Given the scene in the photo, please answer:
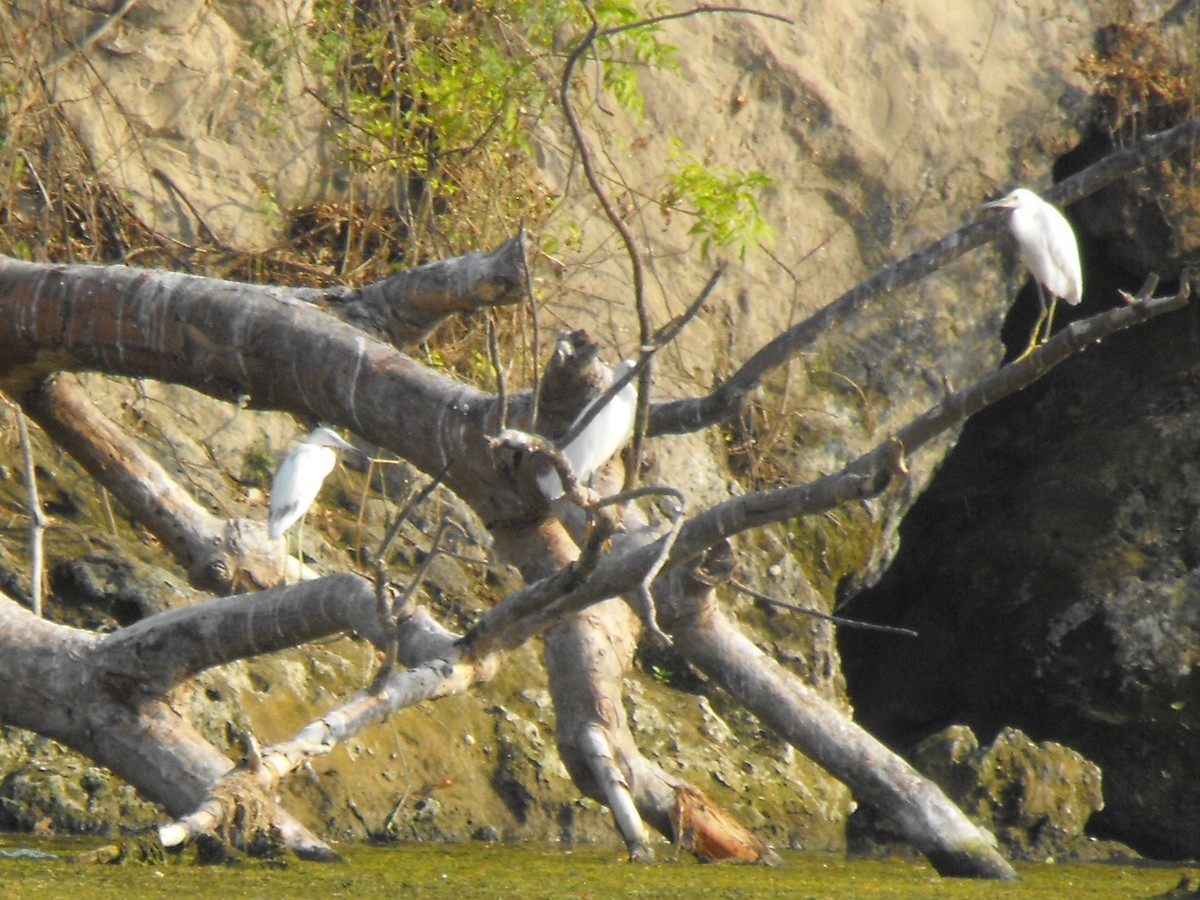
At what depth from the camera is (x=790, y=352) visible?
2889 millimetres

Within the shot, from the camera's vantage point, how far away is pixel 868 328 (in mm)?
6160

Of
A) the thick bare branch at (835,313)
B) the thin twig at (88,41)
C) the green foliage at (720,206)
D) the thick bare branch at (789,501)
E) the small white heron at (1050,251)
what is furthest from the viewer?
the green foliage at (720,206)

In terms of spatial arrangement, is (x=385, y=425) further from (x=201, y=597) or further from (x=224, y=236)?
(x=224, y=236)

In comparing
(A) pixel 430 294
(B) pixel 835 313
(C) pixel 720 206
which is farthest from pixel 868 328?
(A) pixel 430 294

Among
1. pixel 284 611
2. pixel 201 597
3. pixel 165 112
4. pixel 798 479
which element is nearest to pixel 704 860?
pixel 284 611

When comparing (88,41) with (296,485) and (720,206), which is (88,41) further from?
(720,206)

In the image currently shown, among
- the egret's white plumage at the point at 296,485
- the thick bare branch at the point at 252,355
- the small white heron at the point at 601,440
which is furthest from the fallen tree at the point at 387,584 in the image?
the egret's white plumage at the point at 296,485

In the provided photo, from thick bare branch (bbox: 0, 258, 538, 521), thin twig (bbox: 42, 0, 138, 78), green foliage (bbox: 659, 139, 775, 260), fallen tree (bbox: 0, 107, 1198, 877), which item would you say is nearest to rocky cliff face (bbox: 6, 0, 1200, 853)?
thin twig (bbox: 42, 0, 138, 78)

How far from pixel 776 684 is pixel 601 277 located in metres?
3.01

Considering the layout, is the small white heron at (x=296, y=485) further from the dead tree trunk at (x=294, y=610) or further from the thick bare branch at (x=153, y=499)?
the dead tree trunk at (x=294, y=610)

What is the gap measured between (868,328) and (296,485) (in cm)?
272

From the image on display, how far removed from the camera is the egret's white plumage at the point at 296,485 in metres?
4.14

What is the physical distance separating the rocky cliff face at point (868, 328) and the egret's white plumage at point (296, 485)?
28.7 inches

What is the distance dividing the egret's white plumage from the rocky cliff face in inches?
28.7
